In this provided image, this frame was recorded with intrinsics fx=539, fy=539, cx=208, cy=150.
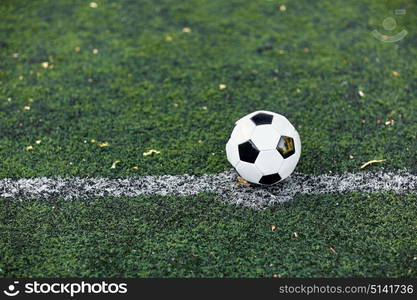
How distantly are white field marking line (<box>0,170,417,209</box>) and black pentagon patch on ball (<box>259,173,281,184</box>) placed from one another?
6.0 inches

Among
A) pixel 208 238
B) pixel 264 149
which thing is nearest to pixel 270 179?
pixel 264 149

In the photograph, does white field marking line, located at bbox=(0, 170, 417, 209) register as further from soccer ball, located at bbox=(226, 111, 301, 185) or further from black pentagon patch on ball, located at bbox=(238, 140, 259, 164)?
black pentagon patch on ball, located at bbox=(238, 140, 259, 164)

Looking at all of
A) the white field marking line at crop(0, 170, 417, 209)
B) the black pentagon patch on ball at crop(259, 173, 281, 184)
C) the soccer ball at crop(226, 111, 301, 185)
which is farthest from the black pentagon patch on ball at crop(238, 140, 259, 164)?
the white field marking line at crop(0, 170, 417, 209)

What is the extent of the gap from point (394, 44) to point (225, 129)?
7.62 feet

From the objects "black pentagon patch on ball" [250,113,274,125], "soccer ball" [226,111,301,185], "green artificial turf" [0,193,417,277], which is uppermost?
"black pentagon patch on ball" [250,113,274,125]

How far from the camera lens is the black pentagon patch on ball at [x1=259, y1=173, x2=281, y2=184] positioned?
402 centimetres

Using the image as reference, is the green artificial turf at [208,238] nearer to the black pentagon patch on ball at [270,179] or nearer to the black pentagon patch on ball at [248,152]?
the black pentagon patch on ball at [270,179]

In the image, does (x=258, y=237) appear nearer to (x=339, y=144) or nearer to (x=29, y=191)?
(x=339, y=144)

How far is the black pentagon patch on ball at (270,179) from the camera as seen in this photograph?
402 centimetres

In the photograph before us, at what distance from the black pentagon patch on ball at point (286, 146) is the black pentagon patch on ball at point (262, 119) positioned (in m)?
0.18

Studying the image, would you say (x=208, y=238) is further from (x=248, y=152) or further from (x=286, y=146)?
(x=286, y=146)

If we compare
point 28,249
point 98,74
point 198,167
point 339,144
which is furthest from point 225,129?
point 28,249

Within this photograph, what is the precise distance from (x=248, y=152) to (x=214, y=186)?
1.56 feet

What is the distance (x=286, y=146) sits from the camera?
396 cm
